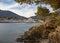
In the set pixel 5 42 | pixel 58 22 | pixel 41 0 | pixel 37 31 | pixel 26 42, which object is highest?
pixel 41 0

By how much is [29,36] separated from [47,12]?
7662 millimetres

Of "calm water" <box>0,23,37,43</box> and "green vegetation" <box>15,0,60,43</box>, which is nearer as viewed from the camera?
"green vegetation" <box>15,0,60,43</box>

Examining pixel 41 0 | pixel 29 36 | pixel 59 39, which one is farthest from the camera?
pixel 29 36

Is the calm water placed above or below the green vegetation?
below

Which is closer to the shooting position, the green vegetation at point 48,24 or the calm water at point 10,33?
the green vegetation at point 48,24

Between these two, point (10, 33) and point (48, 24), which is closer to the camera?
point (48, 24)

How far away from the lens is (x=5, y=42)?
104 ft

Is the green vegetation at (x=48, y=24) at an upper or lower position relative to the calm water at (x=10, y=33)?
upper

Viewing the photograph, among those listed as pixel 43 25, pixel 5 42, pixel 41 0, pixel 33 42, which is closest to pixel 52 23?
pixel 43 25

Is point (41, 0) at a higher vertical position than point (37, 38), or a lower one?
higher

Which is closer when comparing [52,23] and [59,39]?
[59,39]

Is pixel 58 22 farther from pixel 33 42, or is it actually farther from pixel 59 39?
pixel 33 42

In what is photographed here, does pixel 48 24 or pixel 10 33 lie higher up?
pixel 48 24

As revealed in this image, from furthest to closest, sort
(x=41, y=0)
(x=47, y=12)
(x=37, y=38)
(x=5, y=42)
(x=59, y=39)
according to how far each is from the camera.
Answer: (x=5, y=42) < (x=37, y=38) < (x=47, y=12) < (x=59, y=39) < (x=41, y=0)
